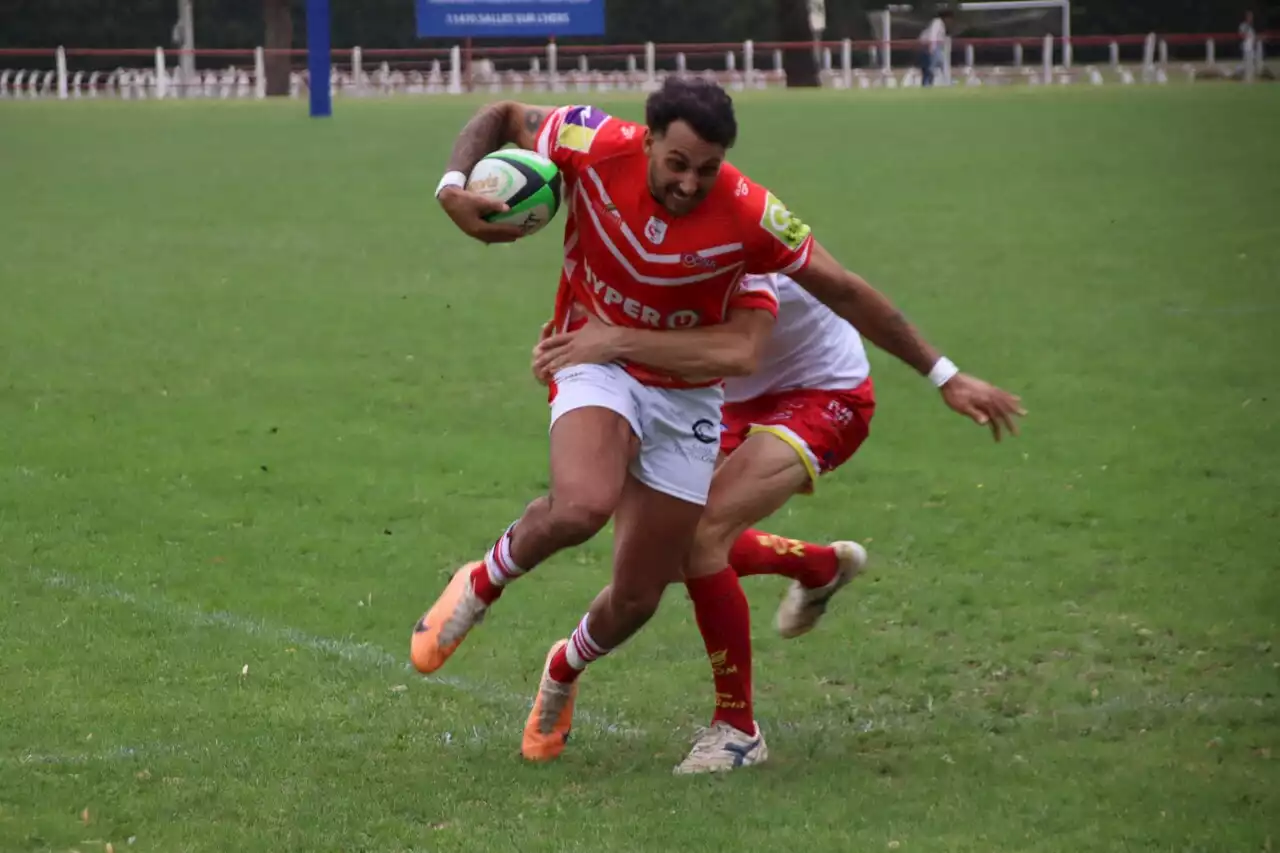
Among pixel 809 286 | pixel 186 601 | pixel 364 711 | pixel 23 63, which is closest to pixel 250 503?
pixel 186 601

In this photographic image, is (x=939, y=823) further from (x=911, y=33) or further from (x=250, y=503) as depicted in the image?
(x=911, y=33)

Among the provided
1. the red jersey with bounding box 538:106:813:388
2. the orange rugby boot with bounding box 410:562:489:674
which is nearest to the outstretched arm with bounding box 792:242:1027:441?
the red jersey with bounding box 538:106:813:388

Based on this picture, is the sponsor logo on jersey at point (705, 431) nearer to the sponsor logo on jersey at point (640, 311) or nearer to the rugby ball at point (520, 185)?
the sponsor logo on jersey at point (640, 311)

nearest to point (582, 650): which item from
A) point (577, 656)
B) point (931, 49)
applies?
point (577, 656)

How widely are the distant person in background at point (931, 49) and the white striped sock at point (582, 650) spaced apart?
1844 inches

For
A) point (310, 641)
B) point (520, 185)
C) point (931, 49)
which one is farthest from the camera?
point (931, 49)

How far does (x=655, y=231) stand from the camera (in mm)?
5164

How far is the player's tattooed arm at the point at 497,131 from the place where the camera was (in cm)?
541

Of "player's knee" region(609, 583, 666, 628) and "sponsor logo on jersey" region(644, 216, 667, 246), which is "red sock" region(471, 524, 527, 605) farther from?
"sponsor logo on jersey" region(644, 216, 667, 246)

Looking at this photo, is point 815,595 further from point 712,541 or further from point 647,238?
point 647,238

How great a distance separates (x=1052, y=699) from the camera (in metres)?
5.88

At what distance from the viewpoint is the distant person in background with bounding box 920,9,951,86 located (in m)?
50.6

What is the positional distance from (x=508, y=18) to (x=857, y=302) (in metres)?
48.6

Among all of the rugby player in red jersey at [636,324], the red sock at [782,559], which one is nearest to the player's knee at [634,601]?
the rugby player in red jersey at [636,324]
